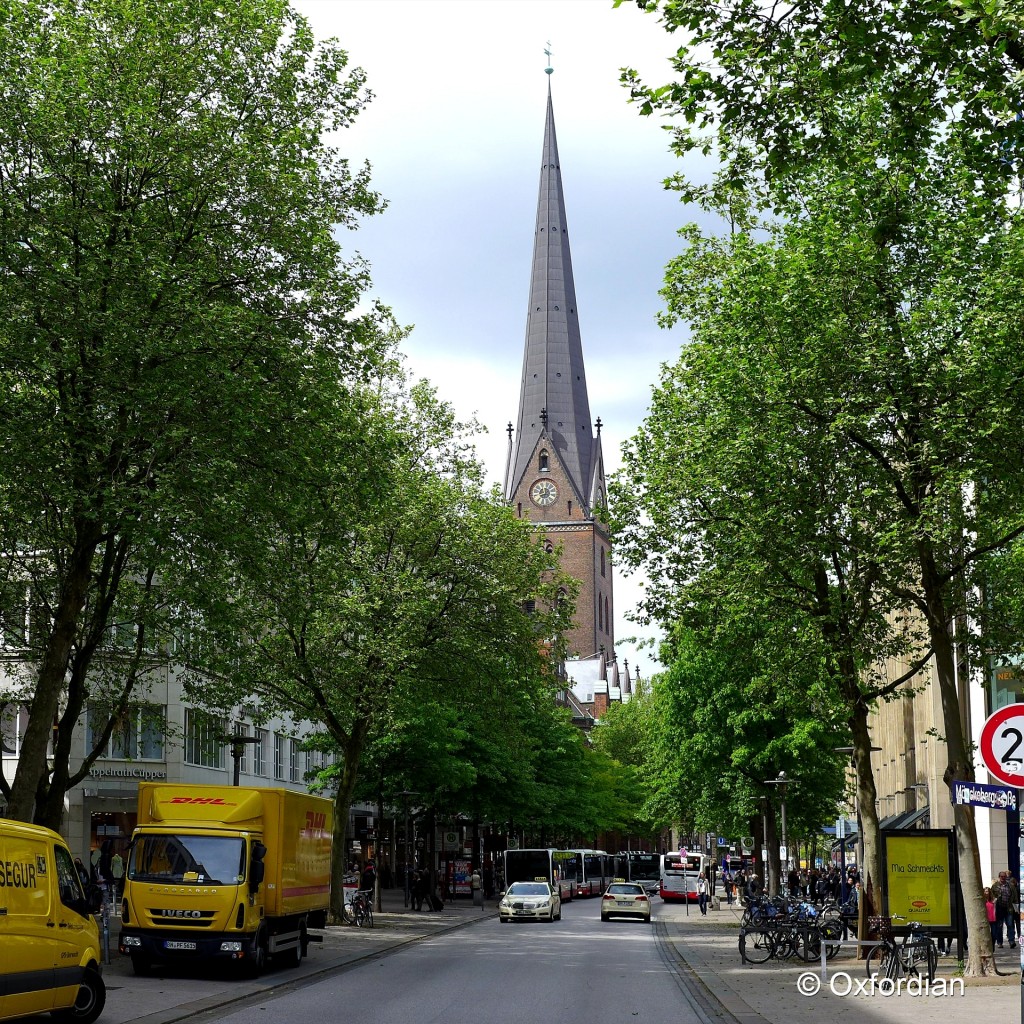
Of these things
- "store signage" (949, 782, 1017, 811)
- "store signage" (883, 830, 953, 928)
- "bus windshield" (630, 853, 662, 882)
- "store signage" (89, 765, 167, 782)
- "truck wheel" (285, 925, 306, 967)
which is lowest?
"bus windshield" (630, 853, 662, 882)

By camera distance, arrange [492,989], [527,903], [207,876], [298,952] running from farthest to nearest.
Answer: [527,903]
[298,952]
[207,876]
[492,989]

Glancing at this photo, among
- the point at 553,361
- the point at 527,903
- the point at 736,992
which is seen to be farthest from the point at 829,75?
the point at 553,361

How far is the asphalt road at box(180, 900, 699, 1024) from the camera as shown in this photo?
16.8m

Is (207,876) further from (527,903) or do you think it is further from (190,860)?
(527,903)

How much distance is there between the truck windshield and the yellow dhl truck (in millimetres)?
16

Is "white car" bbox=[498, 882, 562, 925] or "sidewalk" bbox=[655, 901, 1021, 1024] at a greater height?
"sidewalk" bbox=[655, 901, 1021, 1024]

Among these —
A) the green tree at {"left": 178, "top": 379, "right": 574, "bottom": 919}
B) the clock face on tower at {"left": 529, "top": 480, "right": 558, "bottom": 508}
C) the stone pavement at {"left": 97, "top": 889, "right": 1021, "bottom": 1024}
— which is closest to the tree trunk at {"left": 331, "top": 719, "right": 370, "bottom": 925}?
the green tree at {"left": 178, "top": 379, "right": 574, "bottom": 919}

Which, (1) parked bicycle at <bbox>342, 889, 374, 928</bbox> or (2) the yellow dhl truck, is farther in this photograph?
(1) parked bicycle at <bbox>342, 889, 374, 928</bbox>

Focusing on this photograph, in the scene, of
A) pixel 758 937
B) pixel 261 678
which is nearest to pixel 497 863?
pixel 261 678

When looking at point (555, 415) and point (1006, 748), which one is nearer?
point (1006, 748)

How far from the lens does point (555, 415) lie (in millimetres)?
125688

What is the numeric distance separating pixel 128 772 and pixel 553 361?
8193cm

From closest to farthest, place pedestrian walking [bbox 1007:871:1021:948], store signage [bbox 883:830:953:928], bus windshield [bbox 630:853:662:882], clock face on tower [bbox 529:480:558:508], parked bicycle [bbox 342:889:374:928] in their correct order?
store signage [bbox 883:830:953:928] → pedestrian walking [bbox 1007:871:1021:948] → parked bicycle [bbox 342:889:374:928] → bus windshield [bbox 630:853:662:882] → clock face on tower [bbox 529:480:558:508]

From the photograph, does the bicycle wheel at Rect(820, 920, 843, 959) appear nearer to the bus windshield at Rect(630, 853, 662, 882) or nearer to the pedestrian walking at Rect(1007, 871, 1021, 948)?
the pedestrian walking at Rect(1007, 871, 1021, 948)
